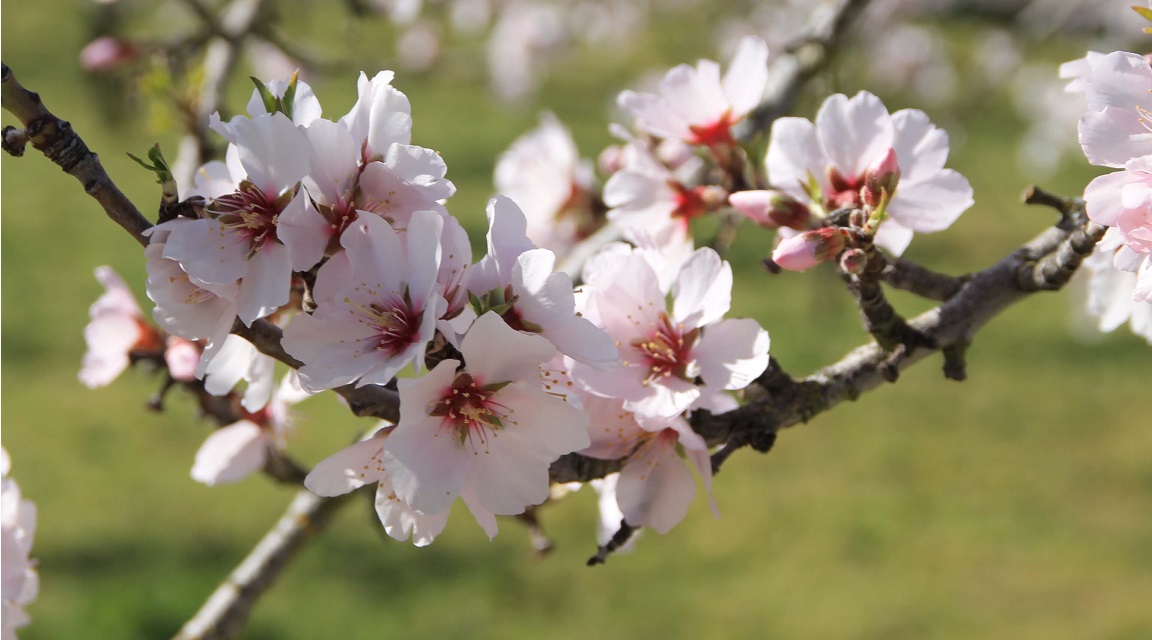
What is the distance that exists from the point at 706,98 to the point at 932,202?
295 mm

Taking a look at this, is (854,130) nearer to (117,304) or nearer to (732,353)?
(732,353)

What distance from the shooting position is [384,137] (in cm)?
71

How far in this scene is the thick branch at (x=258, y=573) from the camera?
1176mm

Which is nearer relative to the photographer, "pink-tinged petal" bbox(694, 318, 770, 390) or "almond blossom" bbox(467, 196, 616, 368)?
"almond blossom" bbox(467, 196, 616, 368)

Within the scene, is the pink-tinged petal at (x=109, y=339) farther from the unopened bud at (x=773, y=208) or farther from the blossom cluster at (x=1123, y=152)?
the blossom cluster at (x=1123, y=152)

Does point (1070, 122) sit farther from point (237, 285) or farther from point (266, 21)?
point (237, 285)

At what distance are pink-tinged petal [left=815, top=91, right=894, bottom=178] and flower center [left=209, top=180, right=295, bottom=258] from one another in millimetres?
479

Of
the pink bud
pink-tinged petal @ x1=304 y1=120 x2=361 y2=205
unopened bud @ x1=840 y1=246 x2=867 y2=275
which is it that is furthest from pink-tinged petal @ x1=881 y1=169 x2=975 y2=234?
the pink bud

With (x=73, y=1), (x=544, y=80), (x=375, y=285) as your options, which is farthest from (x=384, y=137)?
(x=73, y=1)

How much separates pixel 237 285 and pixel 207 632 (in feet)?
2.18

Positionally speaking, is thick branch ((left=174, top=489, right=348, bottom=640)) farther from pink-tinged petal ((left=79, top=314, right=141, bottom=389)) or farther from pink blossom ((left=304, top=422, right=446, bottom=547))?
pink blossom ((left=304, top=422, right=446, bottom=547))

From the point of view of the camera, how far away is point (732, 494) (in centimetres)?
360

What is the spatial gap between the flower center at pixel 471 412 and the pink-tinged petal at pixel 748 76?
0.52 m

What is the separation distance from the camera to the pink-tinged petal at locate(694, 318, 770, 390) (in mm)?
762
